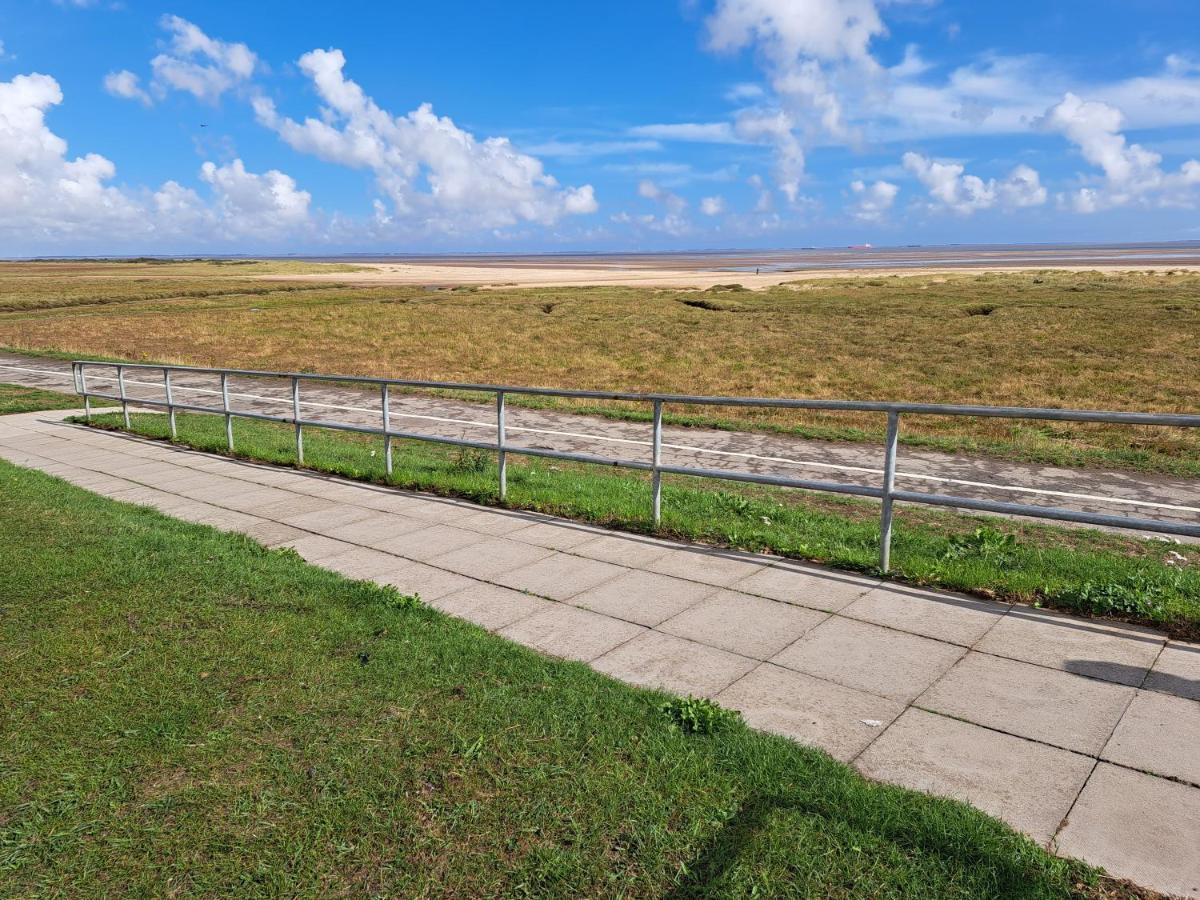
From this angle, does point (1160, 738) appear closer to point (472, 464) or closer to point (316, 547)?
point (316, 547)

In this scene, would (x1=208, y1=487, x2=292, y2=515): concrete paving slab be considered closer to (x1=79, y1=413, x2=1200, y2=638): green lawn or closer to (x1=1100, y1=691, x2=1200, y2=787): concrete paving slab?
(x1=79, y1=413, x2=1200, y2=638): green lawn

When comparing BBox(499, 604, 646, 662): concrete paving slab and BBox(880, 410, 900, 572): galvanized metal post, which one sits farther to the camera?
BBox(880, 410, 900, 572): galvanized metal post

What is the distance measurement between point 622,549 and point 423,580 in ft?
5.16

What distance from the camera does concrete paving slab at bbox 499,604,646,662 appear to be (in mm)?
4719

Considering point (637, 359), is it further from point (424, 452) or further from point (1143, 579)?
point (1143, 579)

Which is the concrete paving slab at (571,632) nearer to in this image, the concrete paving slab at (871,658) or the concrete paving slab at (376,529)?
the concrete paving slab at (871,658)

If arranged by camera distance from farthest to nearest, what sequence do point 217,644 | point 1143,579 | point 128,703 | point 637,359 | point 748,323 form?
1. point 748,323
2. point 637,359
3. point 1143,579
4. point 217,644
5. point 128,703

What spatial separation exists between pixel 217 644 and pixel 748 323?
38.1m

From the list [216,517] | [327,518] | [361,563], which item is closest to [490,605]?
[361,563]

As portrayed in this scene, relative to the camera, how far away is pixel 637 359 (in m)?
29.8

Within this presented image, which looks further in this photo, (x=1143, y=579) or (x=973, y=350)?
(x=973, y=350)

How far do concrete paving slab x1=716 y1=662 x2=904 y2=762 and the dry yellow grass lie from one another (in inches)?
425

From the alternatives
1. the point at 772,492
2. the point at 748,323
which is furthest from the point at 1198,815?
the point at 748,323

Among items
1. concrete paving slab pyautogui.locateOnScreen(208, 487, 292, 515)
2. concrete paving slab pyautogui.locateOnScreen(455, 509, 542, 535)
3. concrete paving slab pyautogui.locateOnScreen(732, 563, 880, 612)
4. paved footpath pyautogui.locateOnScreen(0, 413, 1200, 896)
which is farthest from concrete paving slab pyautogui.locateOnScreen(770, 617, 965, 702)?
concrete paving slab pyautogui.locateOnScreen(208, 487, 292, 515)
